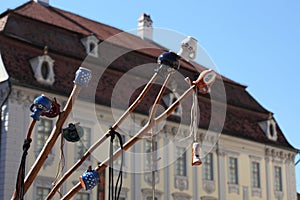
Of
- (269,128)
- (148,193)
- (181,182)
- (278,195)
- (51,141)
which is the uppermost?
(269,128)

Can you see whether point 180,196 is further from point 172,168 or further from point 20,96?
point 20,96

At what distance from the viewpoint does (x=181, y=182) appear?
76.0 feet

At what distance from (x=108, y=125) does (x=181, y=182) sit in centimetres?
1041

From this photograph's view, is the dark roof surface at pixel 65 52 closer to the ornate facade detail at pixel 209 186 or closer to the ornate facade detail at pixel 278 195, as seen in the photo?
the ornate facade detail at pixel 209 186

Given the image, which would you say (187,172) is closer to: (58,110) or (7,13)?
(7,13)

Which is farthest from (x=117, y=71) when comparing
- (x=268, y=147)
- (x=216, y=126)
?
(x=216, y=126)

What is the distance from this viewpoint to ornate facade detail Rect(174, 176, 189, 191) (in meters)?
23.0

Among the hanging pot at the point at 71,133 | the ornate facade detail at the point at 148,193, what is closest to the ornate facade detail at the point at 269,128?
the ornate facade detail at the point at 148,193

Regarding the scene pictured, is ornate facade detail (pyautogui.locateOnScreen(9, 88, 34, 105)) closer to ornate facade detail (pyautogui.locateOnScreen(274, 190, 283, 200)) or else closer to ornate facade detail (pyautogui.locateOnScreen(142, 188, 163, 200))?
ornate facade detail (pyautogui.locateOnScreen(142, 188, 163, 200))

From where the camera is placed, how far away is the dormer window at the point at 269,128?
1070 inches

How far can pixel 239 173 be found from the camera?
25.7 m

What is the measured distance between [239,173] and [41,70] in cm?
967

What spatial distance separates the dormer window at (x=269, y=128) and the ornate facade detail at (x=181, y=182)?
5218 mm

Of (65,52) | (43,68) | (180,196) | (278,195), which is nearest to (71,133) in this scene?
(43,68)
